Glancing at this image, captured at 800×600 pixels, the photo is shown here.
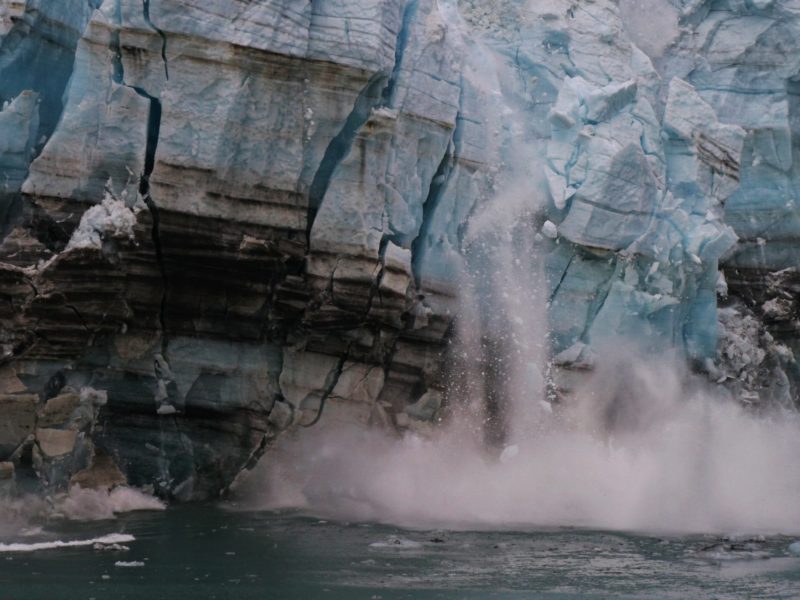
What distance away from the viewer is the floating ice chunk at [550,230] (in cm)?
1065

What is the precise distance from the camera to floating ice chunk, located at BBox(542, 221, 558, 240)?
34.9 feet

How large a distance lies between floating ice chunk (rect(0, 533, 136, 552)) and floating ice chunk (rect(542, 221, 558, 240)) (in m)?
4.82

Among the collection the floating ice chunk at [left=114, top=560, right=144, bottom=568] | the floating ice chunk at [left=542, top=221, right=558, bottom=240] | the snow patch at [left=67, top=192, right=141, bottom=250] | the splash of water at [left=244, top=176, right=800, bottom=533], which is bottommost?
the floating ice chunk at [left=114, top=560, right=144, bottom=568]

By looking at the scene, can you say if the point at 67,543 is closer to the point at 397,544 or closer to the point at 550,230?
the point at 397,544

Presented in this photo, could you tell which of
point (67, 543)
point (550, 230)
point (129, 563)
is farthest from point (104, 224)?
point (550, 230)

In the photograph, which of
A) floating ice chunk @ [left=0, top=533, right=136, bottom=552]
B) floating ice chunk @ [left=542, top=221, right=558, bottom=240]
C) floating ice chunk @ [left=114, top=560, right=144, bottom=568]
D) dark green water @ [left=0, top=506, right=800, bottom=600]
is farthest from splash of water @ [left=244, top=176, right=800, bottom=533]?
floating ice chunk @ [left=114, top=560, right=144, bottom=568]

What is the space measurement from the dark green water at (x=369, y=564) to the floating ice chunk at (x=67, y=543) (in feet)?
0.36

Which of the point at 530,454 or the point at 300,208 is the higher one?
the point at 300,208

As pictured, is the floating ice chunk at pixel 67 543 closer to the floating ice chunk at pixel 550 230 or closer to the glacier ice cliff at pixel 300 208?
the glacier ice cliff at pixel 300 208

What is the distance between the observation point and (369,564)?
7.36m

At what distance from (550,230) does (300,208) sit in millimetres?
2529

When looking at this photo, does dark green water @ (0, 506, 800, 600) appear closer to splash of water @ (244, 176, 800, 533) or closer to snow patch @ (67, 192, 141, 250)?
splash of water @ (244, 176, 800, 533)

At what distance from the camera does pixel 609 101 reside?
10.9 m

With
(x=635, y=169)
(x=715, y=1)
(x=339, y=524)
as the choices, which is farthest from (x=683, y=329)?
(x=339, y=524)
